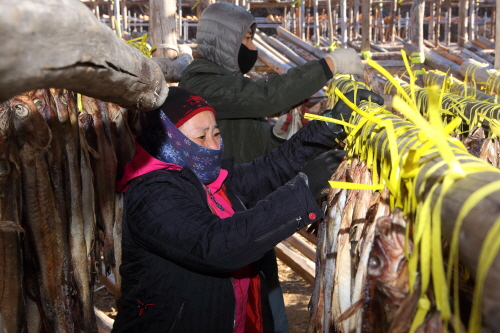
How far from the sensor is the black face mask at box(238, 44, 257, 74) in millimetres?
3221

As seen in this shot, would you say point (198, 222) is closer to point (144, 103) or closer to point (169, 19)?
point (144, 103)

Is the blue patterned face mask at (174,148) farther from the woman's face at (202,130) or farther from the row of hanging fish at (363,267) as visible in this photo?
the row of hanging fish at (363,267)

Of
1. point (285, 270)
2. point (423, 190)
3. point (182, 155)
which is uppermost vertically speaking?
point (423, 190)

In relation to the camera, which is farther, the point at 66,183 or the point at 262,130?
the point at 262,130

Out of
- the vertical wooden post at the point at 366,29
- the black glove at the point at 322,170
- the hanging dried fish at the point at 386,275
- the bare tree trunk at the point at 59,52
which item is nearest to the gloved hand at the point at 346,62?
the black glove at the point at 322,170

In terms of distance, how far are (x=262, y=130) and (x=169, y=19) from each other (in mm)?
1477

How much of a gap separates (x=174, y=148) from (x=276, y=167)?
24.2 inches

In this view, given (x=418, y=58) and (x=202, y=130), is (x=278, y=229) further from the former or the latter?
(x=418, y=58)

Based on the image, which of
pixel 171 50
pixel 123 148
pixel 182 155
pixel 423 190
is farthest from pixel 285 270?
pixel 423 190

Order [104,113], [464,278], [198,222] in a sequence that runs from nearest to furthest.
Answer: [464,278] → [198,222] → [104,113]

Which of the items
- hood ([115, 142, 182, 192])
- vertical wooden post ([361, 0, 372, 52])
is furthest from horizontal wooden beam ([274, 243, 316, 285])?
vertical wooden post ([361, 0, 372, 52])

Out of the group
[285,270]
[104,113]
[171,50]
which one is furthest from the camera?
[285,270]

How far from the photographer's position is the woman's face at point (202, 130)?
2.03 m

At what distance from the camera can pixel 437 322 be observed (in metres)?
0.75
